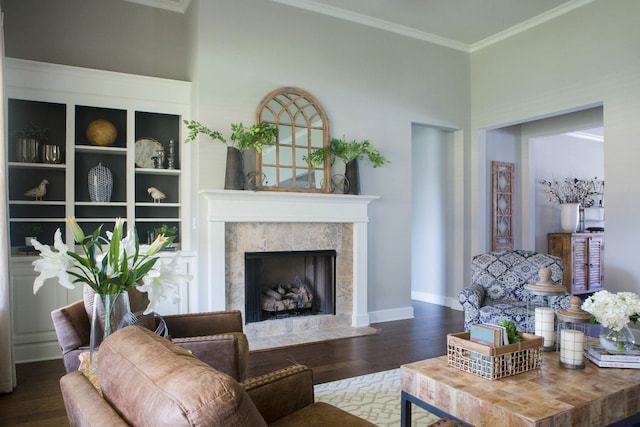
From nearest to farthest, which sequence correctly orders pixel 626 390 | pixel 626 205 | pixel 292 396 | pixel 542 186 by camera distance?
pixel 292 396
pixel 626 390
pixel 626 205
pixel 542 186

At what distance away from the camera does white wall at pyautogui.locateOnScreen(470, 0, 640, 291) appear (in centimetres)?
439

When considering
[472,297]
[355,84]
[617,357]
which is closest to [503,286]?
[472,297]

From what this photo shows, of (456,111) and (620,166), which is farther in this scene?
(456,111)

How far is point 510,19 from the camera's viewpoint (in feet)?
17.2

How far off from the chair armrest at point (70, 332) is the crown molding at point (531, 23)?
5492mm

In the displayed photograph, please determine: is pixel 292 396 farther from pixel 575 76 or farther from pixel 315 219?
pixel 575 76

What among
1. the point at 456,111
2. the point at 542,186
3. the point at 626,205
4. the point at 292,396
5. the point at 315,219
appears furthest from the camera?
the point at 542,186

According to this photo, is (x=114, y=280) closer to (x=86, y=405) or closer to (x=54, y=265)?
(x=54, y=265)

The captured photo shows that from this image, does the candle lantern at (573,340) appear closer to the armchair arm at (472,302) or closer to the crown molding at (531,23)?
the armchair arm at (472,302)

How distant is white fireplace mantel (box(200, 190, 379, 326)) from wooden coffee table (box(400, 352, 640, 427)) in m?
2.48

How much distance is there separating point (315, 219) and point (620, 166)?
10.2 feet

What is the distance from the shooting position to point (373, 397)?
302cm

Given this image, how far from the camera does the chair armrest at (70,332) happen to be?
243 centimetres

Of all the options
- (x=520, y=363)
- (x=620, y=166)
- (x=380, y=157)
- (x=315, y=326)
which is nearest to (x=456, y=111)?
(x=380, y=157)
